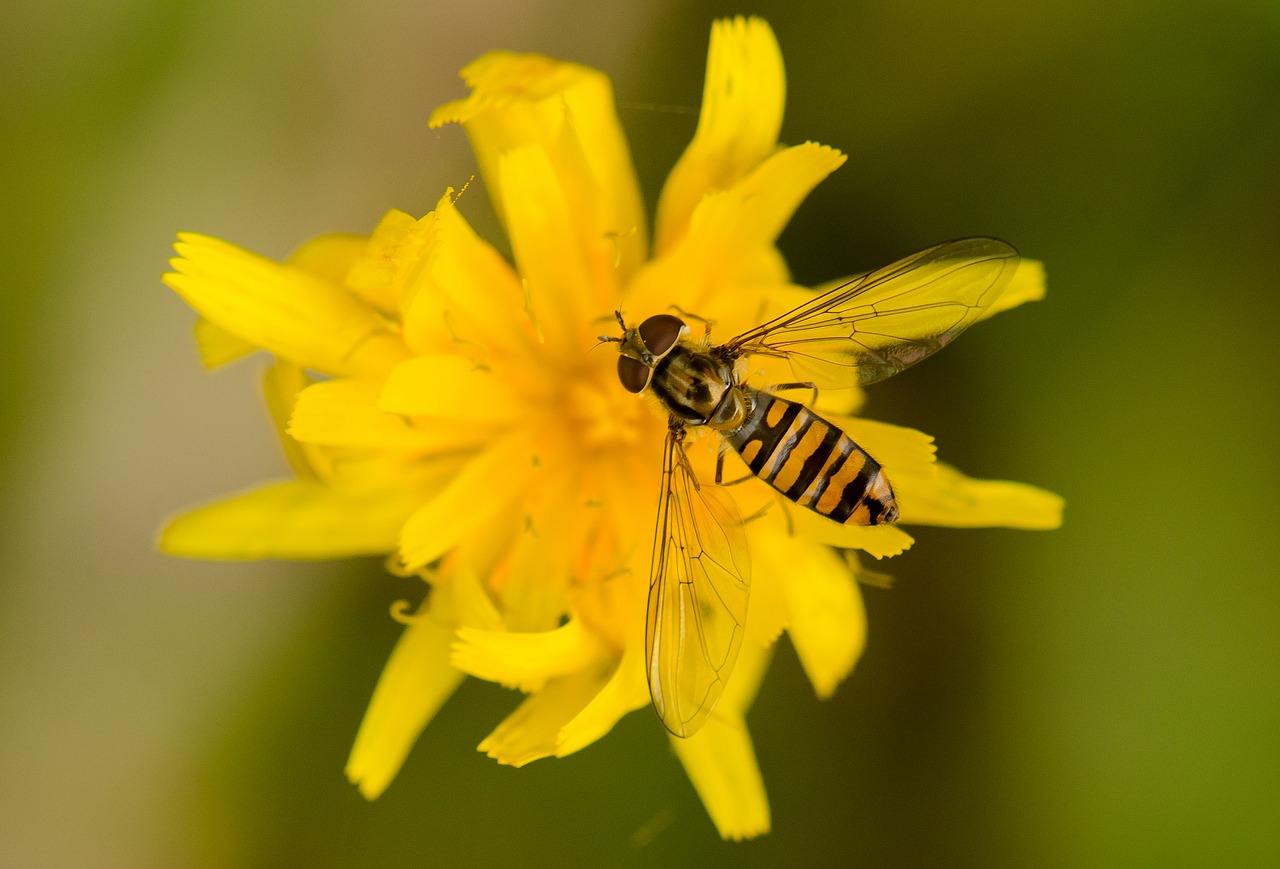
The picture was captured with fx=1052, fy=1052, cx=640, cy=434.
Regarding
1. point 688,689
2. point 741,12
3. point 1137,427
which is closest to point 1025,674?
point 1137,427

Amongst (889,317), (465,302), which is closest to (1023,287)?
(889,317)

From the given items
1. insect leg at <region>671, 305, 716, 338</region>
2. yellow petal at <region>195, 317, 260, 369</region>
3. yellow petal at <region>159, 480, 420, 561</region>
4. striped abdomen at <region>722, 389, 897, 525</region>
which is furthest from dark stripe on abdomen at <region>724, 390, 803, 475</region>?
yellow petal at <region>195, 317, 260, 369</region>

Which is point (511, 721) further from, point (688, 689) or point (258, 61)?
point (258, 61)

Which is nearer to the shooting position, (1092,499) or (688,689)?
(688,689)

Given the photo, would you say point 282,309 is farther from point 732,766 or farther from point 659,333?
point 732,766

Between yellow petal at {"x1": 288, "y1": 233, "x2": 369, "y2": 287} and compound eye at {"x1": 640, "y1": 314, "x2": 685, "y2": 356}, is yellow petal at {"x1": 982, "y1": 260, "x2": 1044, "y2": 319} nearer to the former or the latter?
compound eye at {"x1": 640, "y1": 314, "x2": 685, "y2": 356}

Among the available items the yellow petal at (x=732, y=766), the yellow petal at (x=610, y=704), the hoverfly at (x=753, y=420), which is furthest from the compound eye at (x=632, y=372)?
the yellow petal at (x=732, y=766)
